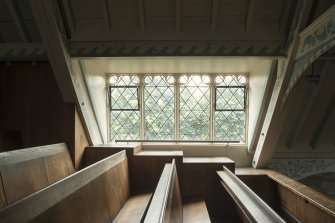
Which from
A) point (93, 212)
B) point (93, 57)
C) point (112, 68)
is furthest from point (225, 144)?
point (93, 212)

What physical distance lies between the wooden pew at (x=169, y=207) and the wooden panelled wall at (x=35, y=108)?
1502 millimetres

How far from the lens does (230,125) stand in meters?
4.21

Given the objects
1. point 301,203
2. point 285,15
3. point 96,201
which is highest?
point 285,15

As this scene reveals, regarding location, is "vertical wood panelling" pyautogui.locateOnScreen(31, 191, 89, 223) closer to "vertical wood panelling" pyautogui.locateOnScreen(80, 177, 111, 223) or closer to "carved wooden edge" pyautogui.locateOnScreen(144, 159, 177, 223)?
"vertical wood panelling" pyautogui.locateOnScreen(80, 177, 111, 223)

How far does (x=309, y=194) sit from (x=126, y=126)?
286 cm

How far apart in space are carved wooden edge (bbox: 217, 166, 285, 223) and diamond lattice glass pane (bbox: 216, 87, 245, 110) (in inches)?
66.4

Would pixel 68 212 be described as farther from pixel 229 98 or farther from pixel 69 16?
pixel 229 98

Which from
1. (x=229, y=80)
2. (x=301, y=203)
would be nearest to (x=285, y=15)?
(x=229, y=80)

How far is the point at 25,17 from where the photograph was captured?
269cm

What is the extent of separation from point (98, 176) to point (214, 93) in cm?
269

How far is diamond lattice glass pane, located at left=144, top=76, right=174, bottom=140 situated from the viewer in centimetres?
424

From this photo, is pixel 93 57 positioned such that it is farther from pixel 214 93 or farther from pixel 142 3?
pixel 214 93

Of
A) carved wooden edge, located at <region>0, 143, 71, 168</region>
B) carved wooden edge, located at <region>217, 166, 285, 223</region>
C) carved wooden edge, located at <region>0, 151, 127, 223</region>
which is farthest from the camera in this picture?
carved wooden edge, located at <region>0, 143, 71, 168</region>

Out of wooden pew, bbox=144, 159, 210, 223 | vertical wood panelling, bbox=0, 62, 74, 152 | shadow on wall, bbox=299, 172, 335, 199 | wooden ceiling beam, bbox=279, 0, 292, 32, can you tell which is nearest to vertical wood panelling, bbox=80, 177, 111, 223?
wooden pew, bbox=144, 159, 210, 223
